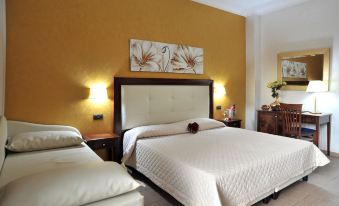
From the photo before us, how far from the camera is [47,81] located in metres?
2.71

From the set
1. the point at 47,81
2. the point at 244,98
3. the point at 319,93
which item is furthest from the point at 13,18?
the point at 319,93

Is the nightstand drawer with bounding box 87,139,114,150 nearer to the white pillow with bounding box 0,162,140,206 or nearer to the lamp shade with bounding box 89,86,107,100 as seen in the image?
the lamp shade with bounding box 89,86,107,100

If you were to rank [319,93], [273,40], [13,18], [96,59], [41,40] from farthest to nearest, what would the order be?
1. [273,40]
2. [319,93]
3. [96,59]
4. [41,40]
5. [13,18]

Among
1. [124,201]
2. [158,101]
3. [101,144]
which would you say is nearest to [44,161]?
[101,144]

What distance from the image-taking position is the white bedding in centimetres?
174

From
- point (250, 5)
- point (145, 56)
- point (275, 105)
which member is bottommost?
point (275, 105)

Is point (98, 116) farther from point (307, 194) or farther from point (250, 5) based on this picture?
point (250, 5)

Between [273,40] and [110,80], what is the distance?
347 centimetres

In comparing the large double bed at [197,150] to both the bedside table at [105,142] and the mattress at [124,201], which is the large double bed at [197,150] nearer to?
the bedside table at [105,142]

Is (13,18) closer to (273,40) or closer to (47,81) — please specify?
(47,81)

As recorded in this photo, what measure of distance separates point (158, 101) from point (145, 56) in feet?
2.39

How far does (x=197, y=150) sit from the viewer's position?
233 centimetres

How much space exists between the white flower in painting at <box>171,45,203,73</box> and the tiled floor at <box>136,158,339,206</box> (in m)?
2.04

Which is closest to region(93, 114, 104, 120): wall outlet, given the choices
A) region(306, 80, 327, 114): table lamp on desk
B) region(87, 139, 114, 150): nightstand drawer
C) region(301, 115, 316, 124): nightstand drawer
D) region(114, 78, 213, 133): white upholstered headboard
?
region(114, 78, 213, 133): white upholstered headboard
